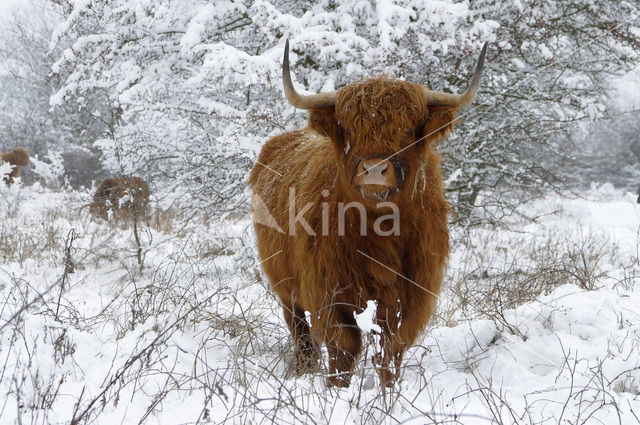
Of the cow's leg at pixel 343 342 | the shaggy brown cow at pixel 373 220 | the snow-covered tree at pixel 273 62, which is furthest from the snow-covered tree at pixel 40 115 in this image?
the cow's leg at pixel 343 342

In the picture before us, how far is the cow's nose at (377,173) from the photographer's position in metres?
2.54

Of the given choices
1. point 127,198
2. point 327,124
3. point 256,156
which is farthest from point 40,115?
point 327,124

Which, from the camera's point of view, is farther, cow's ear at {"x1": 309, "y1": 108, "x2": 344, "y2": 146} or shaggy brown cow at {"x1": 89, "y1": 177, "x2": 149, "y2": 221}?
shaggy brown cow at {"x1": 89, "y1": 177, "x2": 149, "y2": 221}

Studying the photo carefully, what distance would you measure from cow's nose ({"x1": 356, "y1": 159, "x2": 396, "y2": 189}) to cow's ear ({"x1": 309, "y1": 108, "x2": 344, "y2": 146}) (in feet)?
1.47

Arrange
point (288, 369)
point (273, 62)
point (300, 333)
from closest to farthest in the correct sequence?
point (288, 369)
point (300, 333)
point (273, 62)

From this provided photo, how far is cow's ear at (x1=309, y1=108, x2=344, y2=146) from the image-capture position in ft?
9.88

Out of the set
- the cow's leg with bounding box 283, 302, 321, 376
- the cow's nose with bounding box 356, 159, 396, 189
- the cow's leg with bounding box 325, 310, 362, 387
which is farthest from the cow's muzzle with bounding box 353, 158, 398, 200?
the cow's leg with bounding box 283, 302, 321, 376

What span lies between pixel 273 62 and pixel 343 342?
309 centimetres

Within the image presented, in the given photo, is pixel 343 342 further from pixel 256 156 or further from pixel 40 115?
pixel 40 115

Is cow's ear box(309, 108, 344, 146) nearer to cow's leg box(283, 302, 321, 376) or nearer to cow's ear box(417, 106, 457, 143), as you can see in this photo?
cow's ear box(417, 106, 457, 143)

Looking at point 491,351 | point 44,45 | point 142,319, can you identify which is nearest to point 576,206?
point 491,351

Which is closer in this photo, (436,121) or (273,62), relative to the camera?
(436,121)

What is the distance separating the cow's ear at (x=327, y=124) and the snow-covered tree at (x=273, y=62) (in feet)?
6.19

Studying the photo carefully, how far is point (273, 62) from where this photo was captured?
4781 millimetres
